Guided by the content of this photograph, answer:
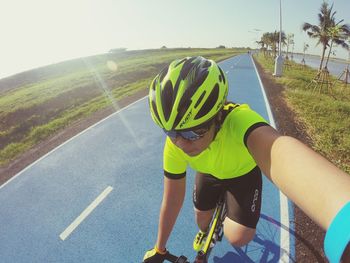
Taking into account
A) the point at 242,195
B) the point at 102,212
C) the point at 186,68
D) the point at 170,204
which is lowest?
the point at 102,212

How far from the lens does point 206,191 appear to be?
3.85 m

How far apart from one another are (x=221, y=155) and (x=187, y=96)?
99 cm

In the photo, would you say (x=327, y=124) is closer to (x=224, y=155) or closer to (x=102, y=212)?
(x=102, y=212)

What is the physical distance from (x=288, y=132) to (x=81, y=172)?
6.48 metres

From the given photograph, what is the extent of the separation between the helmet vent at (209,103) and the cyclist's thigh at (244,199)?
4.62 feet

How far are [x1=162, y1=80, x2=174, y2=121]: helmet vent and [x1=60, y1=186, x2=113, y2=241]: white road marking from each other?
412 centimetres

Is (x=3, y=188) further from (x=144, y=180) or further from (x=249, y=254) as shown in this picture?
(x=249, y=254)

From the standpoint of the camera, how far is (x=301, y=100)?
1474 centimetres

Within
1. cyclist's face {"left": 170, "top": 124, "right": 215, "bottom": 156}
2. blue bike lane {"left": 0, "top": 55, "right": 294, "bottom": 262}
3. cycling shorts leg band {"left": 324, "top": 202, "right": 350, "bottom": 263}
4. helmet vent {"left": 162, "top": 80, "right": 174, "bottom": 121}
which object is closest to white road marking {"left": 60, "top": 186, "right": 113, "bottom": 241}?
blue bike lane {"left": 0, "top": 55, "right": 294, "bottom": 262}

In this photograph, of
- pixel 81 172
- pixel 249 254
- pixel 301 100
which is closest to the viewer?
pixel 249 254

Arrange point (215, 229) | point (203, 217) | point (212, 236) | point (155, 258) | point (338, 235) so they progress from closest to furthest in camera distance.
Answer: point (338, 235) < point (155, 258) < point (212, 236) < point (215, 229) < point (203, 217)

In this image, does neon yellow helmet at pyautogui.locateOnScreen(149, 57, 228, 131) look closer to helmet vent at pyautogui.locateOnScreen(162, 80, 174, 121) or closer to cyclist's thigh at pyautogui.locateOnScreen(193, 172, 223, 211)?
helmet vent at pyautogui.locateOnScreen(162, 80, 174, 121)

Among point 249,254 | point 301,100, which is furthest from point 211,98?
point 301,100

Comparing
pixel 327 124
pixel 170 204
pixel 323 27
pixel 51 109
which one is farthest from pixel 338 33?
pixel 170 204
